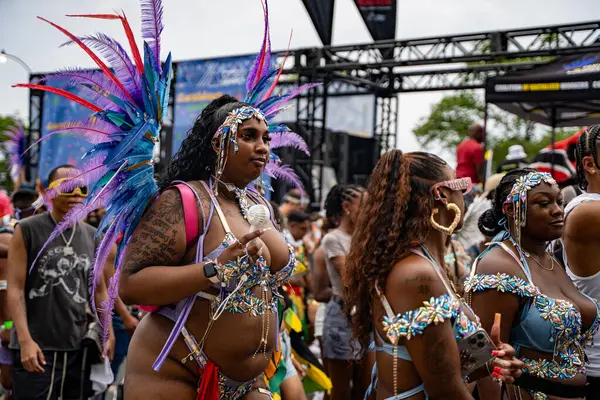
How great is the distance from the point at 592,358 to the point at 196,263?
2.20 m

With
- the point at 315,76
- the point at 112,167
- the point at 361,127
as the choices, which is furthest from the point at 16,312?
the point at 361,127

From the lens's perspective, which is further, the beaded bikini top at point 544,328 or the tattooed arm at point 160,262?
the beaded bikini top at point 544,328

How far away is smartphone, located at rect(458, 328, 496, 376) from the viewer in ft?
8.64

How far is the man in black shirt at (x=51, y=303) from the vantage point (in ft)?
15.2

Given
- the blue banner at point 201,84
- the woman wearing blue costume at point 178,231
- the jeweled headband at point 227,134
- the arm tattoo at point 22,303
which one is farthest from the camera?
the blue banner at point 201,84

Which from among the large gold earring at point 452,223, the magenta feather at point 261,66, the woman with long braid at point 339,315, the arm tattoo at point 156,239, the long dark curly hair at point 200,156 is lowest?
the woman with long braid at point 339,315

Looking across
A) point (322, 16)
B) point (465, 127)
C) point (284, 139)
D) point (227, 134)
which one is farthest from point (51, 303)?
point (465, 127)

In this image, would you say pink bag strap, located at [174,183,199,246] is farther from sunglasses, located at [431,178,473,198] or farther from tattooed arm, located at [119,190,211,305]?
sunglasses, located at [431,178,473,198]

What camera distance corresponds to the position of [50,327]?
15.8 ft

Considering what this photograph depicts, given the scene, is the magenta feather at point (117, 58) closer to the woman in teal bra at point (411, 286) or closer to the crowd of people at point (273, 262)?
the crowd of people at point (273, 262)

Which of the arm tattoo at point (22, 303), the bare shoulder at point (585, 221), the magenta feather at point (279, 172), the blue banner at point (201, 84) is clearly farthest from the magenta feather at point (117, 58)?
the blue banner at point (201, 84)

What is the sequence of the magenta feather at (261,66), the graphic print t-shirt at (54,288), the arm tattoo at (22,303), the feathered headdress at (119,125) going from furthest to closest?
1. the graphic print t-shirt at (54,288)
2. the arm tattoo at (22,303)
3. the magenta feather at (261,66)
4. the feathered headdress at (119,125)

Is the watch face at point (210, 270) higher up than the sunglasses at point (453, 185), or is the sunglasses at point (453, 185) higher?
the sunglasses at point (453, 185)

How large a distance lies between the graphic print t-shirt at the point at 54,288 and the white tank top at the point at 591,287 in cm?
326
